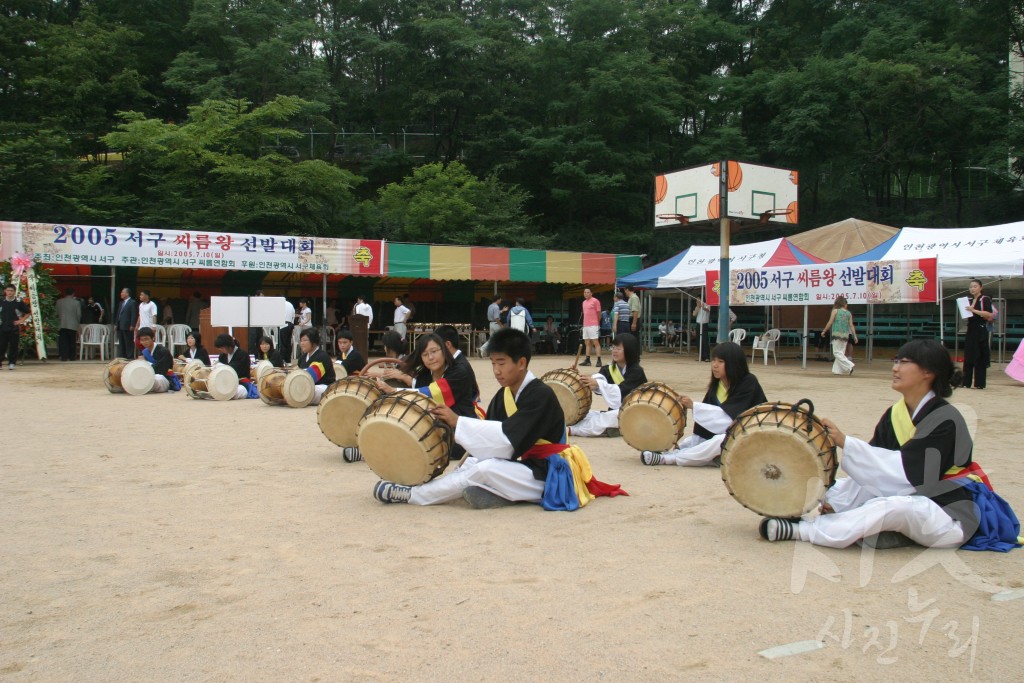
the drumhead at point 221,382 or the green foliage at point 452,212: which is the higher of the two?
the green foliage at point 452,212

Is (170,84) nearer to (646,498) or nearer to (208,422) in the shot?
(208,422)

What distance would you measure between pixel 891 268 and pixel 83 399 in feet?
46.8

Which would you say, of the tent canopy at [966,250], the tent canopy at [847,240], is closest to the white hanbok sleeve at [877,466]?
the tent canopy at [966,250]

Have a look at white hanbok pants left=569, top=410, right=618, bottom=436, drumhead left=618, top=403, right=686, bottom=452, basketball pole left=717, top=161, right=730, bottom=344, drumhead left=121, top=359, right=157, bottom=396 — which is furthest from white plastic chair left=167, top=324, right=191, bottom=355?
drumhead left=618, top=403, right=686, bottom=452

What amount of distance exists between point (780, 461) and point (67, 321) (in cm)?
1776

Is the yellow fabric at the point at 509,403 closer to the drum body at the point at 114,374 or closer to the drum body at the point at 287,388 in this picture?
the drum body at the point at 287,388

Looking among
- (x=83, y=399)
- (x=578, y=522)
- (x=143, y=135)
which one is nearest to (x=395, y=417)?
(x=578, y=522)

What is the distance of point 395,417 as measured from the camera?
4844 mm

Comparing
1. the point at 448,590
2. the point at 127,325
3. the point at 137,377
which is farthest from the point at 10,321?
the point at 448,590

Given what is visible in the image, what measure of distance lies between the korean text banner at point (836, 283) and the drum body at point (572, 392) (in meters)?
10.1

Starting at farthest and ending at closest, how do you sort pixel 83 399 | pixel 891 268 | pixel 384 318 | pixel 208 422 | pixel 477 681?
pixel 384 318, pixel 891 268, pixel 83 399, pixel 208 422, pixel 477 681

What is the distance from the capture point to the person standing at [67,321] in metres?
17.9

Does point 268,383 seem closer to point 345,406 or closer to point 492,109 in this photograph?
point 345,406

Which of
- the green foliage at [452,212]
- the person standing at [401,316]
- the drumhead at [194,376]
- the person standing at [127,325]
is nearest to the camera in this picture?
the drumhead at [194,376]
